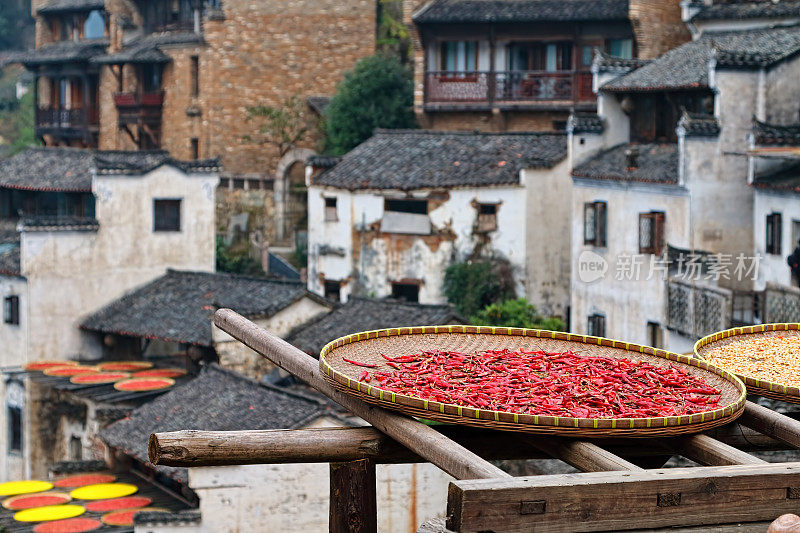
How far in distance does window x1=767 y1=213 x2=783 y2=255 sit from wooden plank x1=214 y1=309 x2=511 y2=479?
18.2 meters

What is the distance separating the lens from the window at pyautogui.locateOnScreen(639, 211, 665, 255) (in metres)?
29.0

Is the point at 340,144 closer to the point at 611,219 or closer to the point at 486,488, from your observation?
the point at 611,219

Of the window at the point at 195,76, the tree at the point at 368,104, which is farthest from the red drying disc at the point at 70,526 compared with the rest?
the window at the point at 195,76

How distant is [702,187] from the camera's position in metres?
27.8

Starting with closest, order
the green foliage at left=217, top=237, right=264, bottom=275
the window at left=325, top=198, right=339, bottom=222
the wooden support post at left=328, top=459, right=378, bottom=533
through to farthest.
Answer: the wooden support post at left=328, top=459, right=378, bottom=533
the window at left=325, top=198, right=339, bottom=222
the green foliage at left=217, top=237, right=264, bottom=275

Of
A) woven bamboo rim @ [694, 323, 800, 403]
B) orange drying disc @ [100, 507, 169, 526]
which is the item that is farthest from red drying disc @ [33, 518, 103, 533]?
woven bamboo rim @ [694, 323, 800, 403]

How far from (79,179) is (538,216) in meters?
13.6

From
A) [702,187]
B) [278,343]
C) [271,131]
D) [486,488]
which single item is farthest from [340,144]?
[486,488]

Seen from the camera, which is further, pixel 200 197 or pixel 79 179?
pixel 79 179

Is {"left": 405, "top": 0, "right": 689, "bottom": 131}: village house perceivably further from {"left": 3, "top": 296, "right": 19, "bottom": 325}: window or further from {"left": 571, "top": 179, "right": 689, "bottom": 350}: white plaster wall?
{"left": 3, "top": 296, "right": 19, "bottom": 325}: window

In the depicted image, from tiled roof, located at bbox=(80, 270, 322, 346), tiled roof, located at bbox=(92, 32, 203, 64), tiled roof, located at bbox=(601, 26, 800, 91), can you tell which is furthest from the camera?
tiled roof, located at bbox=(92, 32, 203, 64)

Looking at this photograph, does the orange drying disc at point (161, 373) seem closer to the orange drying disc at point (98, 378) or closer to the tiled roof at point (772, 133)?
the orange drying disc at point (98, 378)

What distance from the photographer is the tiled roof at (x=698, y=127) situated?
27.6 m

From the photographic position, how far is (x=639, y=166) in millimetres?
30188
